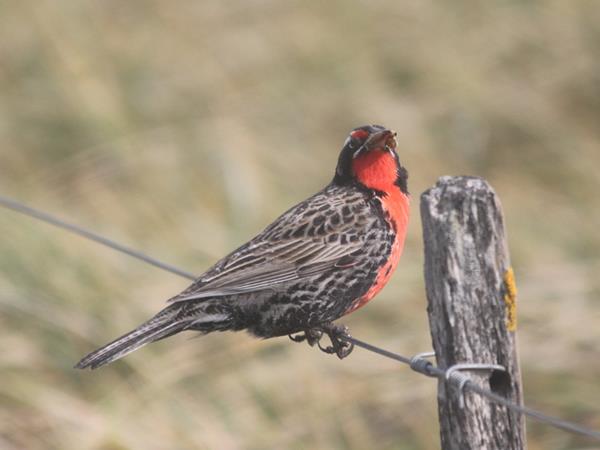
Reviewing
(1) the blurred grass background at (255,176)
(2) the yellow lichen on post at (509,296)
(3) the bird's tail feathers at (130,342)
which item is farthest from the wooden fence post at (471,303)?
(1) the blurred grass background at (255,176)

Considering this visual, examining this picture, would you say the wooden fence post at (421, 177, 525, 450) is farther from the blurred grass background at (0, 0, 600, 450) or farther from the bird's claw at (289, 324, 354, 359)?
the blurred grass background at (0, 0, 600, 450)

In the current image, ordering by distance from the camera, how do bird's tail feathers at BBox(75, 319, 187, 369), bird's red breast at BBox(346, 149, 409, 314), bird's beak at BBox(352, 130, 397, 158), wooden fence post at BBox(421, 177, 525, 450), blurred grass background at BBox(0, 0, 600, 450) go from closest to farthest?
wooden fence post at BBox(421, 177, 525, 450) → bird's tail feathers at BBox(75, 319, 187, 369) → bird's red breast at BBox(346, 149, 409, 314) → bird's beak at BBox(352, 130, 397, 158) → blurred grass background at BBox(0, 0, 600, 450)

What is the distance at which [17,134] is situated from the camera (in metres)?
9.67

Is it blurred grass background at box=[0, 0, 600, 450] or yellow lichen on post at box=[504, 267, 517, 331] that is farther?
blurred grass background at box=[0, 0, 600, 450]

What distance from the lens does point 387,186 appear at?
4.66m

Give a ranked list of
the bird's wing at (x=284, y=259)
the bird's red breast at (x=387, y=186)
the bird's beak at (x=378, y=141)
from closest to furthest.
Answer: the bird's wing at (x=284, y=259) < the bird's red breast at (x=387, y=186) < the bird's beak at (x=378, y=141)

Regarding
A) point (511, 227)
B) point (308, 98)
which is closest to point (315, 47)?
point (308, 98)

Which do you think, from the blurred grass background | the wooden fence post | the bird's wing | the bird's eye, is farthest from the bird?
the blurred grass background

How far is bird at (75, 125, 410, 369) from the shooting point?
436 centimetres

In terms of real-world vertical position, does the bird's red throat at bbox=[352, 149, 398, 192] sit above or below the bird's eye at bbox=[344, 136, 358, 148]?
below

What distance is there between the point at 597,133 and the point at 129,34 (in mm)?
3825

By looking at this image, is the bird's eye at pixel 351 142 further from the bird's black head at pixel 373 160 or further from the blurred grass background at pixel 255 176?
the blurred grass background at pixel 255 176

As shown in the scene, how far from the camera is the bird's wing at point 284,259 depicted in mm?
4348

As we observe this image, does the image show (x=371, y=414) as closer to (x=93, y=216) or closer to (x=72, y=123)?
(x=93, y=216)
